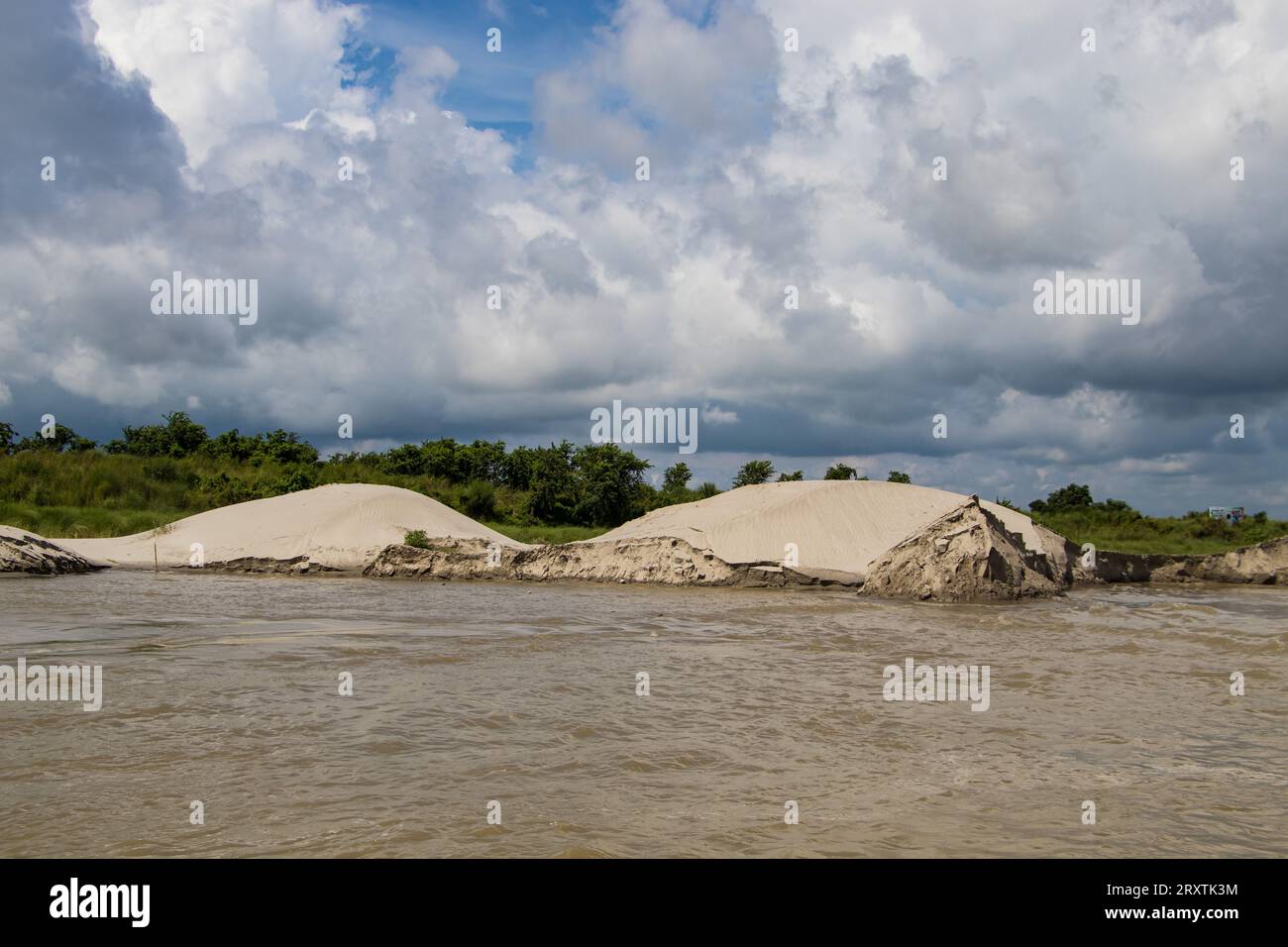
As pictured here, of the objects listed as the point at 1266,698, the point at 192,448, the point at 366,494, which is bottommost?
the point at 1266,698

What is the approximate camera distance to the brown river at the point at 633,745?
10.6 feet

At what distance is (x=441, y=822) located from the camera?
3.29 meters

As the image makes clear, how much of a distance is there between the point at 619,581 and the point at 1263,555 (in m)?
13.2

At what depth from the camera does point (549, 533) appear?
2338 cm

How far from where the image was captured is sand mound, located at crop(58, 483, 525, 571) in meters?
18.3

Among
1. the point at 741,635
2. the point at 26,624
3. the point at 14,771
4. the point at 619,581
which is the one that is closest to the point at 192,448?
the point at 619,581

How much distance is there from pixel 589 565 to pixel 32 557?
Result: 9759mm

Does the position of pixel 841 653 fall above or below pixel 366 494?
below

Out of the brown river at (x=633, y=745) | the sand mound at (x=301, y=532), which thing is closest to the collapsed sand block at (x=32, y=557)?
the sand mound at (x=301, y=532)

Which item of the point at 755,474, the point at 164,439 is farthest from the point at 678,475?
the point at 164,439

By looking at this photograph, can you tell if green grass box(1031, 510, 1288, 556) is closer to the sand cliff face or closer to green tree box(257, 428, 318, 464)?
the sand cliff face

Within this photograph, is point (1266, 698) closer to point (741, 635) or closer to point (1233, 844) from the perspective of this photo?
point (1233, 844)

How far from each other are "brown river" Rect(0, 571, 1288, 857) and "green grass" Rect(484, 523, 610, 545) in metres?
13.2
